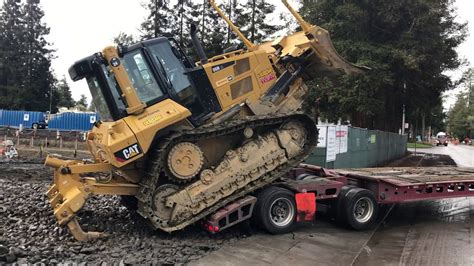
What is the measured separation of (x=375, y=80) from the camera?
2731 cm

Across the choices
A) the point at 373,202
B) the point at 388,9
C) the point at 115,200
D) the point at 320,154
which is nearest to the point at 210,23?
the point at 388,9

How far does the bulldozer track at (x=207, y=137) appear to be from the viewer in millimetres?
7418

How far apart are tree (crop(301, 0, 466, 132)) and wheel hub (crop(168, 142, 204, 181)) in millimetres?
19648

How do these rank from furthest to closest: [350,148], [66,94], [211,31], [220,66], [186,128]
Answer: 1. [66,94]
2. [211,31]
3. [350,148]
4. [220,66]
5. [186,128]

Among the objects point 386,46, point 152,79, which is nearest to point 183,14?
point 386,46

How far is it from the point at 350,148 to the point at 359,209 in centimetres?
882

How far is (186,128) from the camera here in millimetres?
7980

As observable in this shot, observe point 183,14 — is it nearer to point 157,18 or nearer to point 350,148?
point 157,18

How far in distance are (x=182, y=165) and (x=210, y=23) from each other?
32037mm

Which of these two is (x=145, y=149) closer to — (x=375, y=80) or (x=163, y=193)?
(x=163, y=193)

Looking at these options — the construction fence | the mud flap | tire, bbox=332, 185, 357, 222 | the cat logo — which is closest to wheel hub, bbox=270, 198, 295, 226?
the mud flap

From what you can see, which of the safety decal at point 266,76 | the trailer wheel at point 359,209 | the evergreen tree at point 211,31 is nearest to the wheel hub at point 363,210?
the trailer wheel at point 359,209

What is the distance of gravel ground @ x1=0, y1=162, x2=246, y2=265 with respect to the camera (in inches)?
256

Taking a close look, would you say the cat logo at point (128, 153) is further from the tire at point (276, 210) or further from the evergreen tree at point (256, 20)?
the evergreen tree at point (256, 20)
